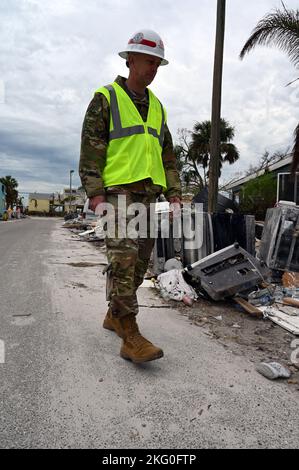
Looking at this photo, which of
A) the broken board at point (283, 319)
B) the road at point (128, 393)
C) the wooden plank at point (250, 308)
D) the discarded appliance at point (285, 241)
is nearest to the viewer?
the road at point (128, 393)

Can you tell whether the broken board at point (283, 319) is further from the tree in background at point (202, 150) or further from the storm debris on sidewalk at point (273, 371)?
the tree in background at point (202, 150)

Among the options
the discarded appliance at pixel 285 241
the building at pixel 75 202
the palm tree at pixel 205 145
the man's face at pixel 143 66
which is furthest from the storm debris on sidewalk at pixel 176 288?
the building at pixel 75 202

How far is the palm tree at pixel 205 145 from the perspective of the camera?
112 ft

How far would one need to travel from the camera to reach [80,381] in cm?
234

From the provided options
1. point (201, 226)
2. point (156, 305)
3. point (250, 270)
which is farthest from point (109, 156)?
point (201, 226)

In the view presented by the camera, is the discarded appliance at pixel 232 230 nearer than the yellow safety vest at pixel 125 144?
No

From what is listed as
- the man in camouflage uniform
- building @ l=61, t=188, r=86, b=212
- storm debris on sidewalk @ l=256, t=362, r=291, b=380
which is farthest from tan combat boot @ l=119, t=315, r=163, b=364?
building @ l=61, t=188, r=86, b=212

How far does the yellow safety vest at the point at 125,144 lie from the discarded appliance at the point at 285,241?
3877 mm

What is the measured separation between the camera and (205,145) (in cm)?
3406

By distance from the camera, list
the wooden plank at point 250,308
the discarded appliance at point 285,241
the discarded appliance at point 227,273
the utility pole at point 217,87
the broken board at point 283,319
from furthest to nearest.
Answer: the utility pole at point 217,87 → the discarded appliance at point 285,241 → the discarded appliance at point 227,273 → the wooden plank at point 250,308 → the broken board at point 283,319

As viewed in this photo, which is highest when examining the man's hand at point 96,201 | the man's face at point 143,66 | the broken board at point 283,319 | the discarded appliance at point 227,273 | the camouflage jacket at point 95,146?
the man's face at point 143,66

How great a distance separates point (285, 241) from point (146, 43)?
4238mm

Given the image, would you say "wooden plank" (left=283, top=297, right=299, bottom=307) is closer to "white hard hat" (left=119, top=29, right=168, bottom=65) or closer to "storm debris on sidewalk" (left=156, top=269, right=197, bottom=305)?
"storm debris on sidewalk" (left=156, top=269, right=197, bottom=305)

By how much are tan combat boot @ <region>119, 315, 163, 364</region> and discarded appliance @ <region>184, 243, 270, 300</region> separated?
2.04 metres
